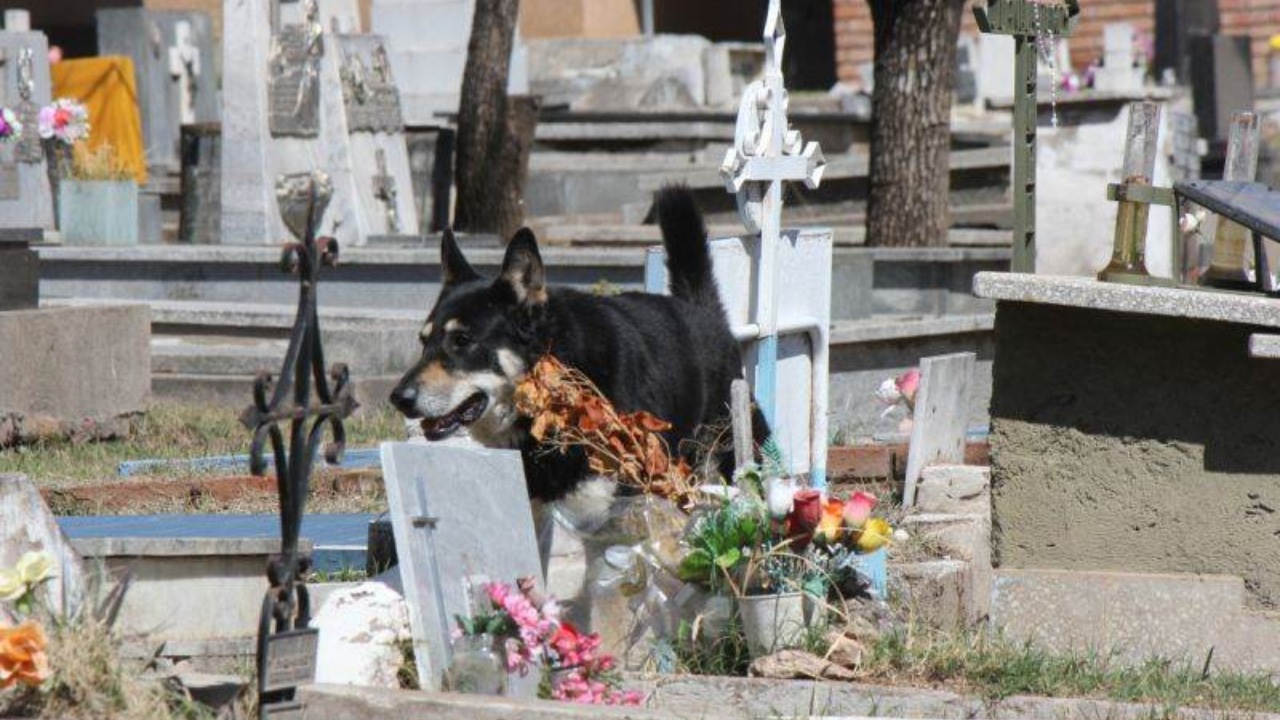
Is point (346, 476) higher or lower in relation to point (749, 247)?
lower

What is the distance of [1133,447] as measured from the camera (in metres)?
5.64

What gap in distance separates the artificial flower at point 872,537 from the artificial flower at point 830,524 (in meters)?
0.05

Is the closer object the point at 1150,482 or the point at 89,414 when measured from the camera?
the point at 1150,482

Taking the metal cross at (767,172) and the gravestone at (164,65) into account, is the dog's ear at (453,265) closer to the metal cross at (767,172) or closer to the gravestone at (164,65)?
the metal cross at (767,172)

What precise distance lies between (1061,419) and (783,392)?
1592 mm

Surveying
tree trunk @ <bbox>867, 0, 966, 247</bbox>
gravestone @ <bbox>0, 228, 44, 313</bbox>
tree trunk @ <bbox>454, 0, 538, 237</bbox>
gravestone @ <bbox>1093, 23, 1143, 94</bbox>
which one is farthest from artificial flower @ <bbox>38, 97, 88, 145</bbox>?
gravestone @ <bbox>1093, 23, 1143, 94</bbox>

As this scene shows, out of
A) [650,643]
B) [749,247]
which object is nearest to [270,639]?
[650,643]

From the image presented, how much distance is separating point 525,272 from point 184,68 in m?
15.3

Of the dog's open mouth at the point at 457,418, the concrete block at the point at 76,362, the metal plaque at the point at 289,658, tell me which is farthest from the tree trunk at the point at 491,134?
the metal plaque at the point at 289,658

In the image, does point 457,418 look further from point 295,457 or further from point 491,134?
point 491,134

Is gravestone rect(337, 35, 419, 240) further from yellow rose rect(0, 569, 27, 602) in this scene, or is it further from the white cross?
yellow rose rect(0, 569, 27, 602)

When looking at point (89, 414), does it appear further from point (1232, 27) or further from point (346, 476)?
point (1232, 27)

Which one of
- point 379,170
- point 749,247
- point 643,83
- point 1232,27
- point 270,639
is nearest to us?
point 270,639

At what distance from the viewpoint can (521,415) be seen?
5.79m
